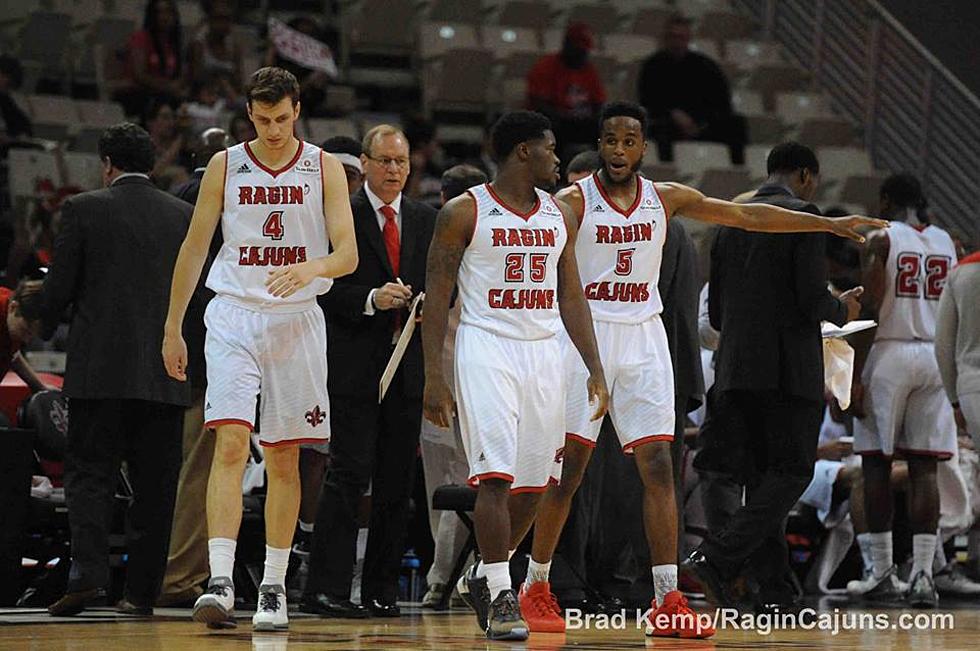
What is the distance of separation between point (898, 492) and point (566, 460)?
168 inches

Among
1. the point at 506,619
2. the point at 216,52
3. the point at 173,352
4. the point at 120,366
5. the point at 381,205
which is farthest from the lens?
the point at 216,52

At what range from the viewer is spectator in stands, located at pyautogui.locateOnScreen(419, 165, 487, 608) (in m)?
8.59

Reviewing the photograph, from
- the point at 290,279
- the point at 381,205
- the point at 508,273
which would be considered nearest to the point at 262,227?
the point at 290,279

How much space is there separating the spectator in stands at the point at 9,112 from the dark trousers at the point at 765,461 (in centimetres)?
722

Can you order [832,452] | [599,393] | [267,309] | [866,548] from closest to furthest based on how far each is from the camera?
[599,393]
[267,309]
[866,548]
[832,452]

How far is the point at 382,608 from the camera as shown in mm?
7621

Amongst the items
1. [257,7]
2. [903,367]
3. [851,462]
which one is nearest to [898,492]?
[851,462]

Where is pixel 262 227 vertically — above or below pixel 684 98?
below

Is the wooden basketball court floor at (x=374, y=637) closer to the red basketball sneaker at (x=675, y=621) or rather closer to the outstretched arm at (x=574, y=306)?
the red basketball sneaker at (x=675, y=621)

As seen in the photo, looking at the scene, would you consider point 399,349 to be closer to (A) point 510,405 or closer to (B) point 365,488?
(B) point 365,488

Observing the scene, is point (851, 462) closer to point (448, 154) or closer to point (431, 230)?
point (431, 230)

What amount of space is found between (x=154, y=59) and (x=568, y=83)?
11.7 feet

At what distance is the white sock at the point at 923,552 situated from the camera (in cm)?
915

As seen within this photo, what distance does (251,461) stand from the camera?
9.20 m
